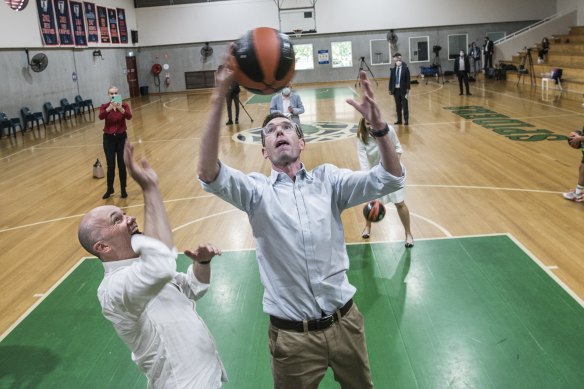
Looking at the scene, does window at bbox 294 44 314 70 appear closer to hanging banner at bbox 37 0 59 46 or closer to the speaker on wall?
the speaker on wall

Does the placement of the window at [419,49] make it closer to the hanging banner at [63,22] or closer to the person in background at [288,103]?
the hanging banner at [63,22]

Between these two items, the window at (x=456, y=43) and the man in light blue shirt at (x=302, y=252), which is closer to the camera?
the man in light blue shirt at (x=302, y=252)

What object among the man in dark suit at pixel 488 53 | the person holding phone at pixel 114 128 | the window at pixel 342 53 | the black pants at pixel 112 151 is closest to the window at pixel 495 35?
the man in dark suit at pixel 488 53

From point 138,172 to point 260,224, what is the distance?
2.40ft

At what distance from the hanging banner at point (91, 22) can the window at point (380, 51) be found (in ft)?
52.7

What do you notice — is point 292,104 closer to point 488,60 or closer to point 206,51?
point 488,60

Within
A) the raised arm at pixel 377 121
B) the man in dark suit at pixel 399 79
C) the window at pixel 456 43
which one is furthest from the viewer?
the window at pixel 456 43

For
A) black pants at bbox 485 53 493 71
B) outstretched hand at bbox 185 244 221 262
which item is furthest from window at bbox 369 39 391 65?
outstretched hand at bbox 185 244 221 262

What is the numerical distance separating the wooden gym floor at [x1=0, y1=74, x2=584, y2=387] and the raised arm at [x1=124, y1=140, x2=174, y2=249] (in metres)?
2.79

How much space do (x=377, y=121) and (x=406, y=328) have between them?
2.96 m

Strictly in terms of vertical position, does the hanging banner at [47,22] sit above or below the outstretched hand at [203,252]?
above

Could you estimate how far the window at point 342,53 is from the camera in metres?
33.4

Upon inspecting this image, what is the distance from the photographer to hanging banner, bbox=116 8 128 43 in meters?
29.9

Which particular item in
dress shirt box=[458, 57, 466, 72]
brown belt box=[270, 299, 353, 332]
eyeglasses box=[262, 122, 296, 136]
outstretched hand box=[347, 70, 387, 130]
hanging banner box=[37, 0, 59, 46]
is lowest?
brown belt box=[270, 299, 353, 332]
